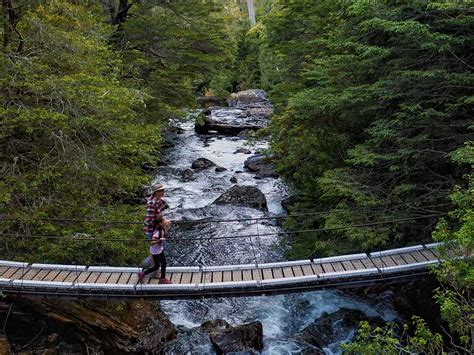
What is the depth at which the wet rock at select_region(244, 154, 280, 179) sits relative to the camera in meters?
16.3

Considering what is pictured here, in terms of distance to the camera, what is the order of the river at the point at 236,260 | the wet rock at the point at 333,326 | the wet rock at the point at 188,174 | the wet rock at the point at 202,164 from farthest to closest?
1. the wet rock at the point at 202,164
2. the wet rock at the point at 188,174
3. the river at the point at 236,260
4. the wet rock at the point at 333,326

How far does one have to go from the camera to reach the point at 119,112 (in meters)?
8.59

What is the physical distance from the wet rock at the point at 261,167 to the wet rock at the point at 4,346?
35.8 feet

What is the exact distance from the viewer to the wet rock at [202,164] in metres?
17.3

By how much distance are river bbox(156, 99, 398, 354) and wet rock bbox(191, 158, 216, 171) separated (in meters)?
0.30

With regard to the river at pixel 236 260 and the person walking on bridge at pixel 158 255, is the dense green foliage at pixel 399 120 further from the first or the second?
the person walking on bridge at pixel 158 255

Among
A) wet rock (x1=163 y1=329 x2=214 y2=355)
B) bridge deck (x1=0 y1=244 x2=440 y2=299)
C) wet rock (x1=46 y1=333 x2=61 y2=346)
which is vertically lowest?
wet rock (x1=163 y1=329 x2=214 y2=355)

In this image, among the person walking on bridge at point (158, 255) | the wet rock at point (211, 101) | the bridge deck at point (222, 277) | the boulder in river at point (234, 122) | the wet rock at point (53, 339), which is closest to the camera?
the person walking on bridge at point (158, 255)

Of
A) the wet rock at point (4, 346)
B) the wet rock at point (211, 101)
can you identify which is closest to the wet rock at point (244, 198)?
the wet rock at point (4, 346)

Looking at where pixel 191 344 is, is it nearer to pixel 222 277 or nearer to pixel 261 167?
pixel 222 277

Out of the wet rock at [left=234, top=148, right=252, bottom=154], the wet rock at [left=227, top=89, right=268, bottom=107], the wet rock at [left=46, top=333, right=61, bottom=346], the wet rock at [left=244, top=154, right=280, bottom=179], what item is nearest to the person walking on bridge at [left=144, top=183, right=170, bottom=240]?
the wet rock at [left=46, top=333, right=61, bottom=346]

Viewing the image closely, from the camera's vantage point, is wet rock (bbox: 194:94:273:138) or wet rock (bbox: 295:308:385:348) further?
wet rock (bbox: 194:94:273:138)

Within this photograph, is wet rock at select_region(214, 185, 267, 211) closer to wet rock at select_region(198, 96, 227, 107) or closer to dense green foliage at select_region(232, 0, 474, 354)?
dense green foliage at select_region(232, 0, 474, 354)

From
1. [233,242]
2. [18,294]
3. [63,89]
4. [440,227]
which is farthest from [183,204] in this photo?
[440,227]
